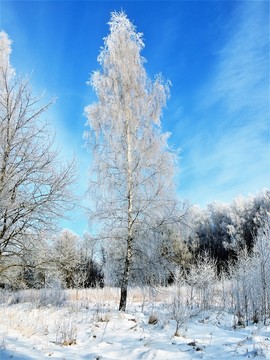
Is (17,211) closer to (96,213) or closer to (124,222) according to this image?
(96,213)

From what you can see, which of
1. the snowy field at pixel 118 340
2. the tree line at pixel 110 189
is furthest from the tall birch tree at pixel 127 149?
the snowy field at pixel 118 340

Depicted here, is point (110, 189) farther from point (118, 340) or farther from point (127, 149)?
point (118, 340)

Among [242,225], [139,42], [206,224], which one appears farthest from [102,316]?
[206,224]

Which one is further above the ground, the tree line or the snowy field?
the tree line

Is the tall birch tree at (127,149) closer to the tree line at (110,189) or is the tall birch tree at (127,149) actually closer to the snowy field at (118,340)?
the tree line at (110,189)

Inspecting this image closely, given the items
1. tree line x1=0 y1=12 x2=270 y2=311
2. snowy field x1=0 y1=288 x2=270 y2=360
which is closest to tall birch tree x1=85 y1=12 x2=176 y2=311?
tree line x1=0 y1=12 x2=270 y2=311

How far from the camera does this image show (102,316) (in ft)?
28.8

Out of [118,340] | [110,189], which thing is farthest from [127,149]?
[118,340]

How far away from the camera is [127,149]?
11406 mm

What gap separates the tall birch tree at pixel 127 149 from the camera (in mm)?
10703

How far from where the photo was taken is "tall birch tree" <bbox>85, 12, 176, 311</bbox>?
10703mm

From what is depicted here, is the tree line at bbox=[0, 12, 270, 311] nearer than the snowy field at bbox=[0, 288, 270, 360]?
No

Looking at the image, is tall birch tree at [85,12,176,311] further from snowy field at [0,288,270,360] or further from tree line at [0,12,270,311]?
snowy field at [0,288,270,360]

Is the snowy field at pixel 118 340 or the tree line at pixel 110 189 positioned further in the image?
the tree line at pixel 110 189
